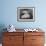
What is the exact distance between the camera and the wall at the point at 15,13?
14.4ft

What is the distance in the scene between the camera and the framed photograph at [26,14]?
440 cm

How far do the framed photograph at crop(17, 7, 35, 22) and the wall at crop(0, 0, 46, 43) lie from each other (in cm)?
10

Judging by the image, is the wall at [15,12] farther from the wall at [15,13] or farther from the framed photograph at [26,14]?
the framed photograph at [26,14]

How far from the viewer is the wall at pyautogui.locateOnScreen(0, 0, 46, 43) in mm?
4395

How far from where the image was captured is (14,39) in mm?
3910

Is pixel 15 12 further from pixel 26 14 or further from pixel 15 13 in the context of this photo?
pixel 26 14

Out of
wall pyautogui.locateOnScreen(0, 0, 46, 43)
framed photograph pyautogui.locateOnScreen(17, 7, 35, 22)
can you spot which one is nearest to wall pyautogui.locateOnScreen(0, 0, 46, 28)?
wall pyautogui.locateOnScreen(0, 0, 46, 43)

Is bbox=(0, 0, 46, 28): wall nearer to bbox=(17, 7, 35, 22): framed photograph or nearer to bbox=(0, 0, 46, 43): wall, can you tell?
bbox=(0, 0, 46, 43): wall

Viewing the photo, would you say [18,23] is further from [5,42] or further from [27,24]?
[5,42]

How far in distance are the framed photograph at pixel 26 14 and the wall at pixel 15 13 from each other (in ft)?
0.33

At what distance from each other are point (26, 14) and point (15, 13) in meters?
0.37

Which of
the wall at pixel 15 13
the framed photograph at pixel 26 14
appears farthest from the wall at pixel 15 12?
the framed photograph at pixel 26 14

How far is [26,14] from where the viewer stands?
14.5 ft

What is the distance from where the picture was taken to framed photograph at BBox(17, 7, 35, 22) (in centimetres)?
440
